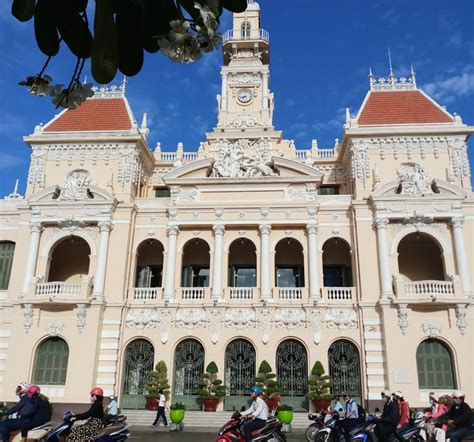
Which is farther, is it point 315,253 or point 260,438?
point 315,253

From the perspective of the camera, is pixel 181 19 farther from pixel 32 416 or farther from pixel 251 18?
pixel 251 18

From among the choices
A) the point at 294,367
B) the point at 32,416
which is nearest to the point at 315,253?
the point at 294,367

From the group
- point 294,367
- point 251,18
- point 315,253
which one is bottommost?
point 294,367

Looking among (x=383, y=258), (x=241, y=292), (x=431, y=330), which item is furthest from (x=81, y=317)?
(x=431, y=330)

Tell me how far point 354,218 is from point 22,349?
17.3m

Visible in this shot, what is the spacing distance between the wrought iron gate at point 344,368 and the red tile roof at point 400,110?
1188 cm

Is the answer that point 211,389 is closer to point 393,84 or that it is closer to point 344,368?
point 344,368

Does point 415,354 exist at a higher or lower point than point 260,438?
higher

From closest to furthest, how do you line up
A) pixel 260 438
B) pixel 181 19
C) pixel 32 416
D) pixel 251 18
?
pixel 181 19, pixel 32 416, pixel 260 438, pixel 251 18

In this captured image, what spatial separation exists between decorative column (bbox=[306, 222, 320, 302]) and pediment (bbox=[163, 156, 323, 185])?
8.60 feet

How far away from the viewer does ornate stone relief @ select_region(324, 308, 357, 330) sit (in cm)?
2217

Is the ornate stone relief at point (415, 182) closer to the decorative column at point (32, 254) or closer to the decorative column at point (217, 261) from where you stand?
the decorative column at point (217, 261)

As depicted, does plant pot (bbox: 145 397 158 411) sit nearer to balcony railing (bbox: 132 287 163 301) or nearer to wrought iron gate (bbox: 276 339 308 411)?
balcony railing (bbox: 132 287 163 301)

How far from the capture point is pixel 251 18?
103ft
